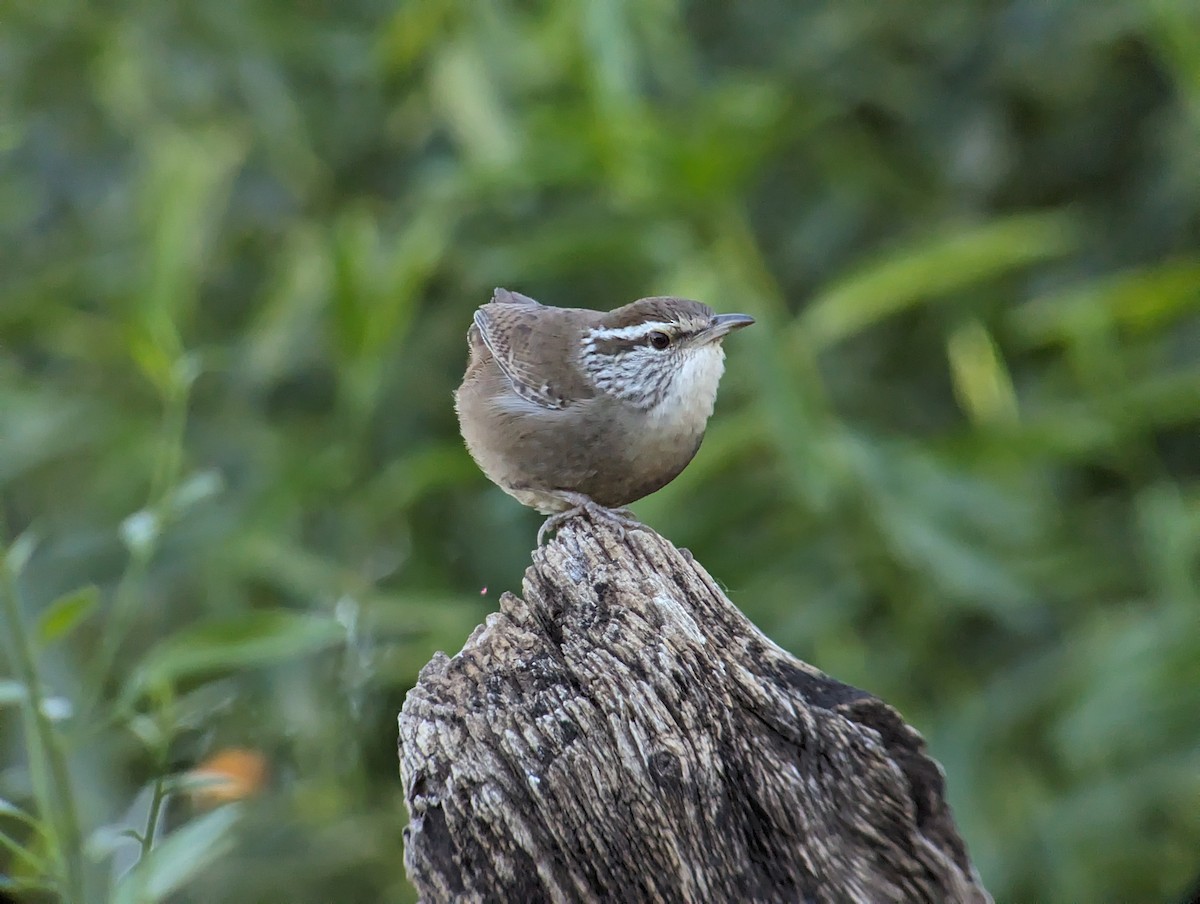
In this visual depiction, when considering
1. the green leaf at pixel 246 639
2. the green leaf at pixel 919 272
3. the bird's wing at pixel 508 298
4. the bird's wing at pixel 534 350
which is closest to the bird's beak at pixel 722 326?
the bird's wing at pixel 534 350

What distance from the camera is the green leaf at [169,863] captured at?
2391 mm

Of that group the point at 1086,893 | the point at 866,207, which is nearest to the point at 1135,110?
the point at 866,207

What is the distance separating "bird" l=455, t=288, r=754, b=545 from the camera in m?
2.82

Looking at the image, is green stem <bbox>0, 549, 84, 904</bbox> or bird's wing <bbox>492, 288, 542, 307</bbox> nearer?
green stem <bbox>0, 549, 84, 904</bbox>

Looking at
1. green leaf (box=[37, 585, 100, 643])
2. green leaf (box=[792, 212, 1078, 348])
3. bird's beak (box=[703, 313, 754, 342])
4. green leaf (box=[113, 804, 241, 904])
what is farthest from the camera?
green leaf (box=[792, 212, 1078, 348])

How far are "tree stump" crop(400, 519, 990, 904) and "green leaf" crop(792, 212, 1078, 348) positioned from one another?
1928mm

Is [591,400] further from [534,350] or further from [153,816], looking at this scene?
[153,816]

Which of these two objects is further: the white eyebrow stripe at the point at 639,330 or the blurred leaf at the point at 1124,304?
the blurred leaf at the point at 1124,304

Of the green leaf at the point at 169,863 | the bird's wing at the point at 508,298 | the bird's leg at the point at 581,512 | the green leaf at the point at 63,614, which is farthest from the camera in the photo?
the bird's wing at the point at 508,298

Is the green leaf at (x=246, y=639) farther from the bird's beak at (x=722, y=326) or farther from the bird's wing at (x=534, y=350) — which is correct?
the bird's beak at (x=722, y=326)

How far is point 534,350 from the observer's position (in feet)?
10.3

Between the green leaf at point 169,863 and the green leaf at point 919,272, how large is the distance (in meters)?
2.08

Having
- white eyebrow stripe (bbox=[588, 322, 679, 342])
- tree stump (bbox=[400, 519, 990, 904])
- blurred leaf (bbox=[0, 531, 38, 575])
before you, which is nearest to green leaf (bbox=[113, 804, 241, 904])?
blurred leaf (bbox=[0, 531, 38, 575])

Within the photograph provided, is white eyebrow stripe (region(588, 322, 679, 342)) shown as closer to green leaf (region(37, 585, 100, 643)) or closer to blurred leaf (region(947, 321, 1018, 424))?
green leaf (region(37, 585, 100, 643))
